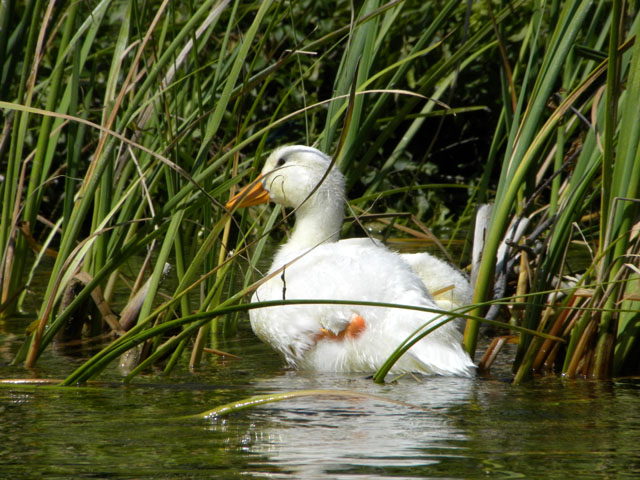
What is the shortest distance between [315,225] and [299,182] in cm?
20

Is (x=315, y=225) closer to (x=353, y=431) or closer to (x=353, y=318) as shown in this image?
(x=353, y=318)

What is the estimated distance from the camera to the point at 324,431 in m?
2.38

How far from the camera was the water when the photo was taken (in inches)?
80.8

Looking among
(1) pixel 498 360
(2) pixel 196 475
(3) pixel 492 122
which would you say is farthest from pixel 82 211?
(3) pixel 492 122

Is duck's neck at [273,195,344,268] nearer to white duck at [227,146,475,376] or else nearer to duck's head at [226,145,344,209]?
duck's head at [226,145,344,209]

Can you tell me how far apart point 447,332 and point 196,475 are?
1.45m

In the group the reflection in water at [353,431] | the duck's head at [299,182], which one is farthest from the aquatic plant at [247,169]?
the reflection in water at [353,431]

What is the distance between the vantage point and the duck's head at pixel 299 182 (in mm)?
3934

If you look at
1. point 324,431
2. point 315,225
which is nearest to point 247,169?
point 315,225

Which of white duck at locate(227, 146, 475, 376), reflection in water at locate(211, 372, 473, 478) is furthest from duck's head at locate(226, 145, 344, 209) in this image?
reflection in water at locate(211, 372, 473, 478)

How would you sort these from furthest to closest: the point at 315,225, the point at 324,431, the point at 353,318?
the point at 315,225 → the point at 353,318 → the point at 324,431

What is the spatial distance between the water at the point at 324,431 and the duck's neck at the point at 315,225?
91cm

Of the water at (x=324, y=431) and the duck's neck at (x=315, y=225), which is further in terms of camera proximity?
the duck's neck at (x=315, y=225)

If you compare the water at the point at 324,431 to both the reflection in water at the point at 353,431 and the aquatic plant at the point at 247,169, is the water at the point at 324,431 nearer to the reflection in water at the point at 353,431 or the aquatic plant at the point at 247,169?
the reflection in water at the point at 353,431
